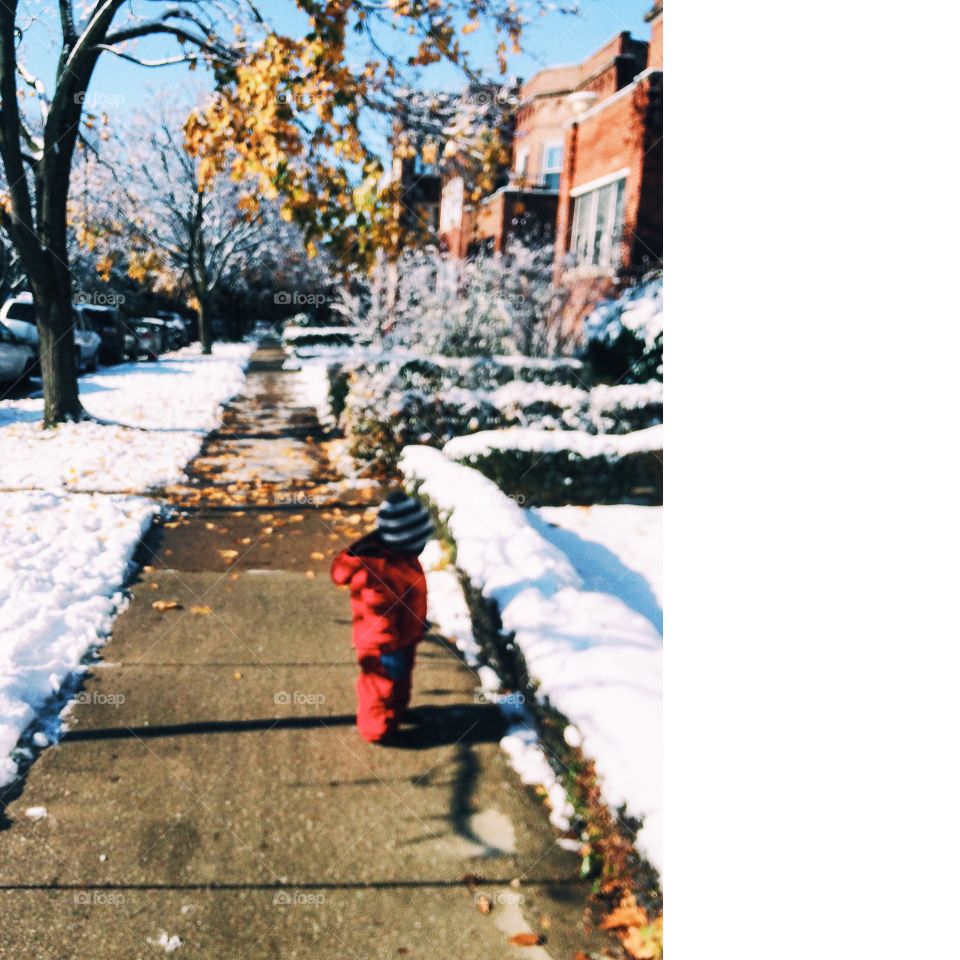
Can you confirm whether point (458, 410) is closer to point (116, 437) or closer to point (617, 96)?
point (116, 437)

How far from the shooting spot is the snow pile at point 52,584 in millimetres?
3852

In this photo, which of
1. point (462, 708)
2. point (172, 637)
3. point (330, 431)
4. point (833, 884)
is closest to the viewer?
point (833, 884)

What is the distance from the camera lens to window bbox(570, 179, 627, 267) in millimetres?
14242

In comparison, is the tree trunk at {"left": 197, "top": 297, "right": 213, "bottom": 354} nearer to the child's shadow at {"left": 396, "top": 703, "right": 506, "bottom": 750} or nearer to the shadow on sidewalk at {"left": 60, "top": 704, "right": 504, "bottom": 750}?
the shadow on sidewalk at {"left": 60, "top": 704, "right": 504, "bottom": 750}

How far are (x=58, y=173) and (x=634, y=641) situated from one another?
10.5 m

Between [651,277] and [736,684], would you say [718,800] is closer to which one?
[736,684]

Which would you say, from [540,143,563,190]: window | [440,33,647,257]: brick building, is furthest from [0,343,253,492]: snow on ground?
[540,143,563,190]: window

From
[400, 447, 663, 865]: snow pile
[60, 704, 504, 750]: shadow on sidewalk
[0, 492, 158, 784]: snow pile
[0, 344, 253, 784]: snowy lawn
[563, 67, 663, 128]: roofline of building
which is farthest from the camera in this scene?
[563, 67, 663, 128]: roofline of building

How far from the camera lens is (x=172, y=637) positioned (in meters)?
4.62

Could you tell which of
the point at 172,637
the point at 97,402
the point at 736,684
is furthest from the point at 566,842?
the point at 97,402

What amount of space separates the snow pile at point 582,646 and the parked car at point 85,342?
16399mm

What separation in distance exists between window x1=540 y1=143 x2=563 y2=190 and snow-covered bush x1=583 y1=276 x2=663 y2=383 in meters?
10.1

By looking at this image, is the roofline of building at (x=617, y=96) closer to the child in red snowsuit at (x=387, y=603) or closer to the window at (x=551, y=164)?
the window at (x=551, y=164)

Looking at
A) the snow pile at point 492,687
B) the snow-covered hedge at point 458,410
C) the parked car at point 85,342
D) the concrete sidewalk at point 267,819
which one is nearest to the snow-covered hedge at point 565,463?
the snow-covered hedge at point 458,410
